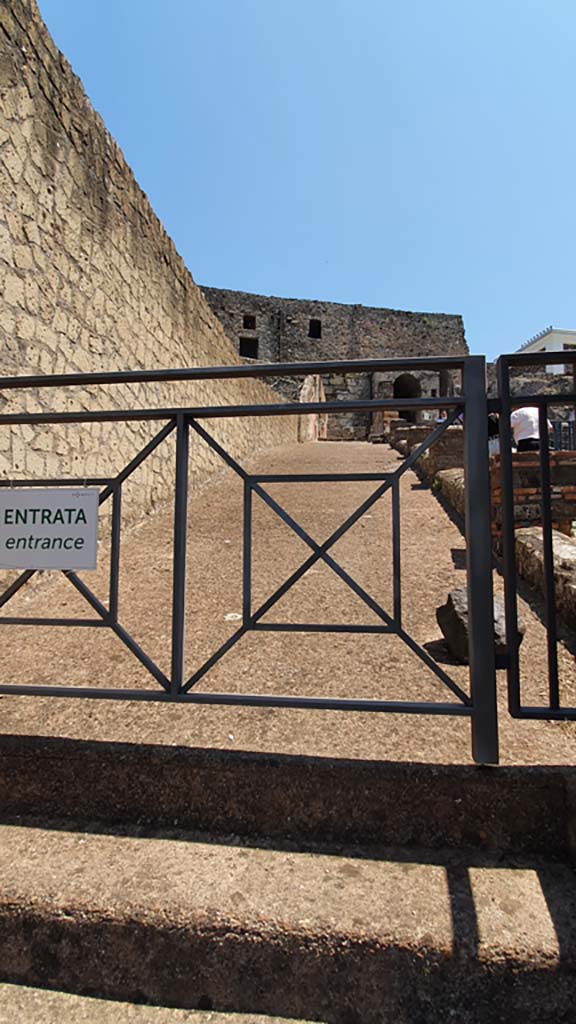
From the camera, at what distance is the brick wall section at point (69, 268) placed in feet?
10.1

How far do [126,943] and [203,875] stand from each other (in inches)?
7.8

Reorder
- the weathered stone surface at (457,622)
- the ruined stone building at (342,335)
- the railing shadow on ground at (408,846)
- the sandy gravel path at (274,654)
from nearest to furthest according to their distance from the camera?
1. the railing shadow on ground at (408,846)
2. the sandy gravel path at (274,654)
3. the weathered stone surface at (457,622)
4. the ruined stone building at (342,335)

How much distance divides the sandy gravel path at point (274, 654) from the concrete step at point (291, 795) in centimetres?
6

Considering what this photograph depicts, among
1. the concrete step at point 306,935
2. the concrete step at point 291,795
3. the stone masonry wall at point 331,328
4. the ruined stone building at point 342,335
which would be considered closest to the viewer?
the concrete step at point 306,935

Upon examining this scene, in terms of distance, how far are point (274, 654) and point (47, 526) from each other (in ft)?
3.70

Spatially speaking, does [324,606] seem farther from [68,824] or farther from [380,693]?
[68,824]

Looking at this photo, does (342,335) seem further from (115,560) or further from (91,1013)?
(91,1013)

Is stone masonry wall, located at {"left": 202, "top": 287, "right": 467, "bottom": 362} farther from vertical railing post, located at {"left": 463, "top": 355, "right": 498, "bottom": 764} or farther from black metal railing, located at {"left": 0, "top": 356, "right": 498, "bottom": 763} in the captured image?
vertical railing post, located at {"left": 463, "top": 355, "right": 498, "bottom": 764}

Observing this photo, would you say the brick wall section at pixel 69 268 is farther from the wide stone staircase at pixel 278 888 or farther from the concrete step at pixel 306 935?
the concrete step at pixel 306 935

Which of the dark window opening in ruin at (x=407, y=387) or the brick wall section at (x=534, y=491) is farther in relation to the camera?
the dark window opening in ruin at (x=407, y=387)

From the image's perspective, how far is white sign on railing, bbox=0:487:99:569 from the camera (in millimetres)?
1603

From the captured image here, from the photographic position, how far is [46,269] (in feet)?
11.3

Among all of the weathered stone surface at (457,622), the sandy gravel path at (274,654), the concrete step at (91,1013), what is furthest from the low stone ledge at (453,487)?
the concrete step at (91,1013)

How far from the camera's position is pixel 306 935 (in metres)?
1.07
